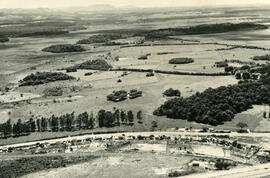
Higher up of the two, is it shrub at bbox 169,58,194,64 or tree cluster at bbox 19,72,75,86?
shrub at bbox 169,58,194,64

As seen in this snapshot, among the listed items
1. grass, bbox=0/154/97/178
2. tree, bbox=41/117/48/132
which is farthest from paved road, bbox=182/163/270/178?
tree, bbox=41/117/48/132

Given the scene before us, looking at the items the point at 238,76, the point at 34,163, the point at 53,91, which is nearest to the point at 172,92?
the point at 238,76

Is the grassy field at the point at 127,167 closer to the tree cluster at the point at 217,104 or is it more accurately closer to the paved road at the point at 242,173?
the paved road at the point at 242,173

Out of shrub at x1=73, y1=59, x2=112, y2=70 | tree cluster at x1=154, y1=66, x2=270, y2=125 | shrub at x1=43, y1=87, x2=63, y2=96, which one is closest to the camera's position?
tree cluster at x1=154, y1=66, x2=270, y2=125

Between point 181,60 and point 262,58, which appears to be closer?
point 181,60

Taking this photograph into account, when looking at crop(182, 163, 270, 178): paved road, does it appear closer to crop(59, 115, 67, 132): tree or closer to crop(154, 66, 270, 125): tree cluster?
crop(154, 66, 270, 125): tree cluster

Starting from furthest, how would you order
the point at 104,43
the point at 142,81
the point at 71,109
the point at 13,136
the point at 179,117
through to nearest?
the point at 104,43, the point at 142,81, the point at 71,109, the point at 179,117, the point at 13,136

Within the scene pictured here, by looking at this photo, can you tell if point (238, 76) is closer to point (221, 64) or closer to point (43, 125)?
point (221, 64)

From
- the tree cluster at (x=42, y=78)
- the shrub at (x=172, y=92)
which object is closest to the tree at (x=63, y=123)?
the shrub at (x=172, y=92)

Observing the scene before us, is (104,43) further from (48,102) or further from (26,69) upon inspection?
(48,102)

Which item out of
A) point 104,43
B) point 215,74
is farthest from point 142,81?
point 104,43

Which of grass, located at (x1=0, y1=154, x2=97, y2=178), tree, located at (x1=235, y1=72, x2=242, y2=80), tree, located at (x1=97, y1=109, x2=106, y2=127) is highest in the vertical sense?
tree, located at (x1=235, y1=72, x2=242, y2=80)
